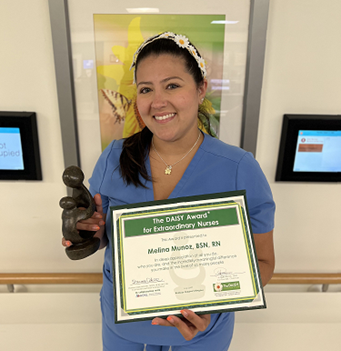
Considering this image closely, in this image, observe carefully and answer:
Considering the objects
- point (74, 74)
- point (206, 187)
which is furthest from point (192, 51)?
point (74, 74)

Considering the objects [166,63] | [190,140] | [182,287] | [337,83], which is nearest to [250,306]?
[182,287]

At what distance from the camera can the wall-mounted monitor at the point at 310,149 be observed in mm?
1184

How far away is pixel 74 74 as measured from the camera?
115cm

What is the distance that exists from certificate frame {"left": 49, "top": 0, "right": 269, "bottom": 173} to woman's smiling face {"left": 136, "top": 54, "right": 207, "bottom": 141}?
384mm

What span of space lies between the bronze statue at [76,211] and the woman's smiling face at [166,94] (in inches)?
12.0

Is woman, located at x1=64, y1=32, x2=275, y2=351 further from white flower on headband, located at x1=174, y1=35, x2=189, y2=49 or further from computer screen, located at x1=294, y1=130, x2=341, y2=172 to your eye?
computer screen, located at x1=294, y1=130, x2=341, y2=172

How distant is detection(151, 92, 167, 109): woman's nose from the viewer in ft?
2.78

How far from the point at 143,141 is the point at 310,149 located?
2.61ft

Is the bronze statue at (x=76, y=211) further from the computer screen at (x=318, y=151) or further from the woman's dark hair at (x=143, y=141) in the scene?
the computer screen at (x=318, y=151)

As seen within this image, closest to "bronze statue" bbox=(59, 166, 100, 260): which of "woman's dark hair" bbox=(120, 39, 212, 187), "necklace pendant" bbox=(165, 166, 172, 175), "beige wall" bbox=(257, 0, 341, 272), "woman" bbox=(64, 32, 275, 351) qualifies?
"woman" bbox=(64, 32, 275, 351)

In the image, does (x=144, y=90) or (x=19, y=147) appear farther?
(x=19, y=147)

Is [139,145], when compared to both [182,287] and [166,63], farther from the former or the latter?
[182,287]
